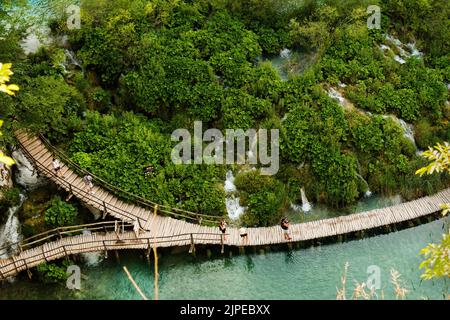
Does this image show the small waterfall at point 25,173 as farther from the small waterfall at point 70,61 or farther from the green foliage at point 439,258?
the green foliage at point 439,258

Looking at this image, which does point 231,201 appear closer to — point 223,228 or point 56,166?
point 223,228

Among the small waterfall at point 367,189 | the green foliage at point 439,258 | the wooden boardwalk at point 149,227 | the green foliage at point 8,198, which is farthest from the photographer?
the small waterfall at point 367,189

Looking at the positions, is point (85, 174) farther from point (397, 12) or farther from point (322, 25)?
point (397, 12)

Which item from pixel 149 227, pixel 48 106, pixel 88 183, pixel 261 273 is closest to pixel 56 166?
pixel 88 183

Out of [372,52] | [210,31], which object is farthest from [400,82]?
[210,31]

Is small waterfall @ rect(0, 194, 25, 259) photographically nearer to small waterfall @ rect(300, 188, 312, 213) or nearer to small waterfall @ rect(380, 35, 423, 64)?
small waterfall @ rect(300, 188, 312, 213)

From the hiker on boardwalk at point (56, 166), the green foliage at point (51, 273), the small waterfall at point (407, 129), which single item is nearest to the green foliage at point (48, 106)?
the hiker on boardwalk at point (56, 166)
